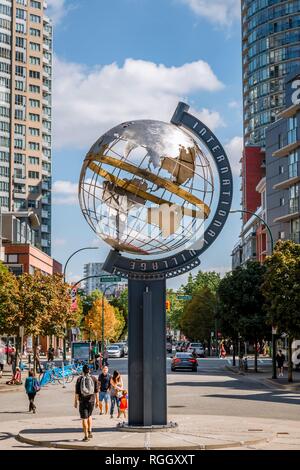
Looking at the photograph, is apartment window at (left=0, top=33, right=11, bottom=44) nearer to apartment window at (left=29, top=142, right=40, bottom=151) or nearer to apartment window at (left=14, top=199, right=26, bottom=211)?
apartment window at (left=29, top=142, right=40, bottom=151)

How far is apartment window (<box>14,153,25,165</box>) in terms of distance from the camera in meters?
129

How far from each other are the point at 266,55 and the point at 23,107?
1632 inches

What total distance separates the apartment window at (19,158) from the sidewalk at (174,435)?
110 meters

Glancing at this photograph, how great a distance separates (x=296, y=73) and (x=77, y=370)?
40.6 metres

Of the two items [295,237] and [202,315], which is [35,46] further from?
[295,237]

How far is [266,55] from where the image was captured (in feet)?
442

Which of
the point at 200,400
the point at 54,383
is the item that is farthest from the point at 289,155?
the point at 200,400

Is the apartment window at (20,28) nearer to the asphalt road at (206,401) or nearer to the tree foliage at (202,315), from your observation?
the tree foliage at (202,315)

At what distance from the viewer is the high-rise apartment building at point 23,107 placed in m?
128

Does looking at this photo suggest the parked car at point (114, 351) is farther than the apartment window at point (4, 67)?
No

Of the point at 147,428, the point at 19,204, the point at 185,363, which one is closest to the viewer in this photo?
the point at 147,428

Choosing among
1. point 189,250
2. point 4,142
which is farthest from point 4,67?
point 189,250

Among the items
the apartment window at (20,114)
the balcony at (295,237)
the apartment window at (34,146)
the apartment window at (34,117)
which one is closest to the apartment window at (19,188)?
the apartment window at (34,146)
